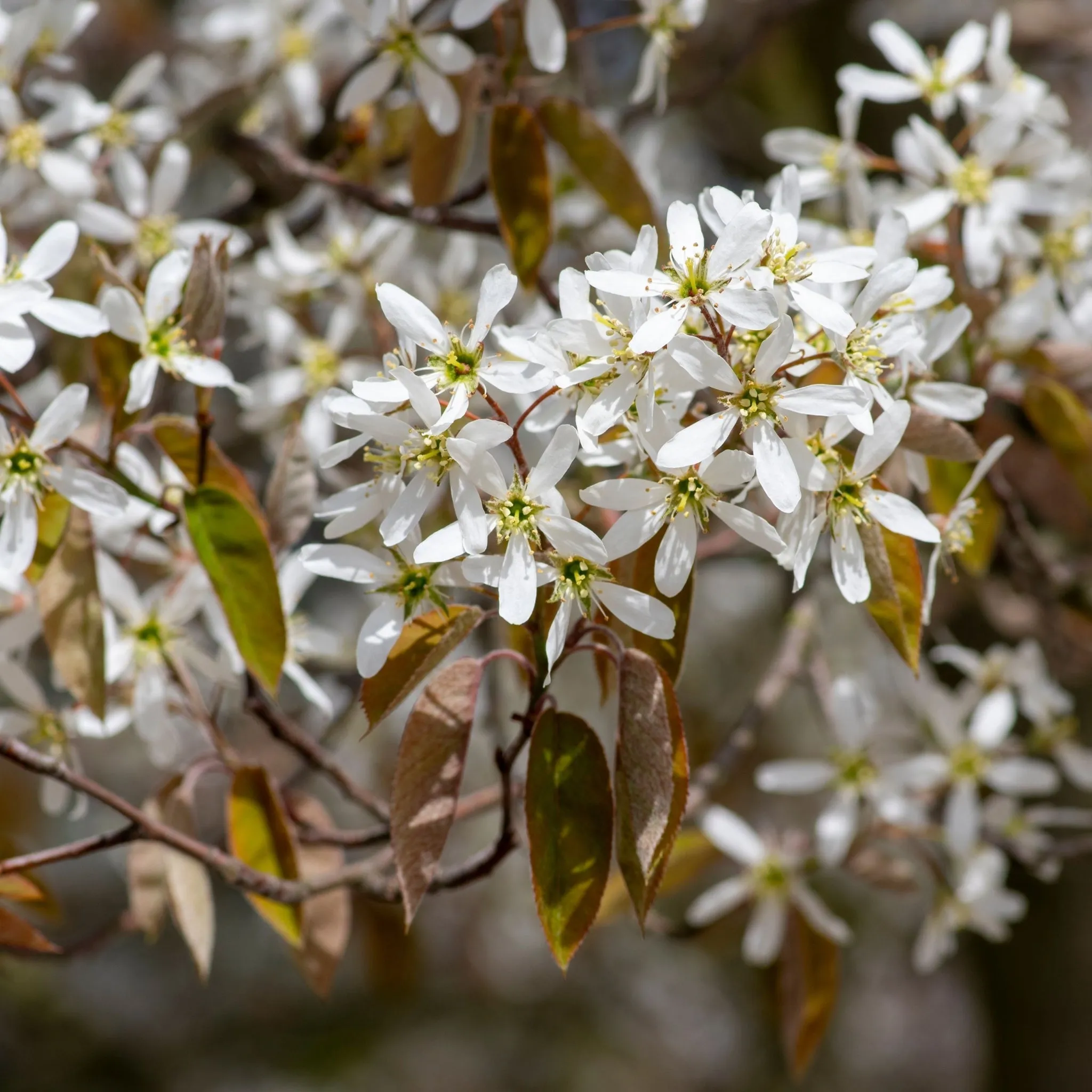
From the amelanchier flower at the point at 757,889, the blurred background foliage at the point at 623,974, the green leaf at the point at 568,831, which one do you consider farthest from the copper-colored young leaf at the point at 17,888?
the blurred background foliage at the point at 623,974

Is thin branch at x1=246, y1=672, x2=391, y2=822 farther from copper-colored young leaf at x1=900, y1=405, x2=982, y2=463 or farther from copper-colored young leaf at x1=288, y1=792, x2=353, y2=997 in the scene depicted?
copper-colored young leaf at x1=900, y1=405, x2=982, y2=463

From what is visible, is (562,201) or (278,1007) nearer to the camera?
(562,201)

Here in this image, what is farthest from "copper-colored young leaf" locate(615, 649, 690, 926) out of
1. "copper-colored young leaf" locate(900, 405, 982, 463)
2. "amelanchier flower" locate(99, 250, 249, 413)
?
"amelanchier flower" locate(99, 250, 249, 413)

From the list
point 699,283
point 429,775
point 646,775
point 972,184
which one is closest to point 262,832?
point 429,775

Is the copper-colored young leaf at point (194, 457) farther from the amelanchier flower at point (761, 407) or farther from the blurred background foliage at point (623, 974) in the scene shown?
the blurred background foliage at point (623, 974)

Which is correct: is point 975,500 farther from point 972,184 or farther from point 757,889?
point 757,889

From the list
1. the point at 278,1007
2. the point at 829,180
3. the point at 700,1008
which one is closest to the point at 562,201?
the point at 829,180

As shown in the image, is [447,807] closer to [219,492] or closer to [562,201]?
[219,492]
